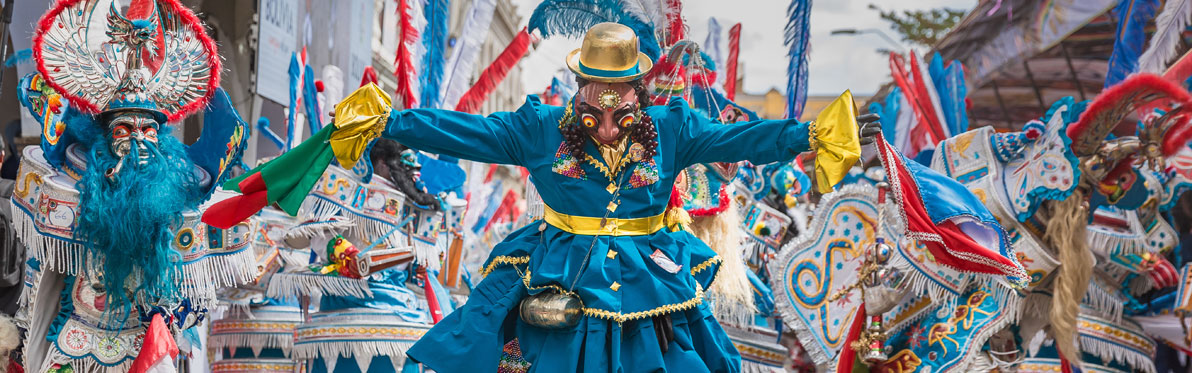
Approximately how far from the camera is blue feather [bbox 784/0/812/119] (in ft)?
19.5

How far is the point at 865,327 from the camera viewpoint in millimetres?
5680

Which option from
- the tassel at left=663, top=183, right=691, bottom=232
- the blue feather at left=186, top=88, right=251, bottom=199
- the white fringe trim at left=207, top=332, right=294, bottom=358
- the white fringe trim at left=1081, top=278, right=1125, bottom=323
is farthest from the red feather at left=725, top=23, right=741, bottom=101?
the blue feather at left=186, top=88, right=251, bottom=199

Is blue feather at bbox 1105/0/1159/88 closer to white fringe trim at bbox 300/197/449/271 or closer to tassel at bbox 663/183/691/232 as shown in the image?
tassel at bbox 663/183/691/232

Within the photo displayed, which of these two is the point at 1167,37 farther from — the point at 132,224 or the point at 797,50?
the point at 132,224

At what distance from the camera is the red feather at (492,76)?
710cm

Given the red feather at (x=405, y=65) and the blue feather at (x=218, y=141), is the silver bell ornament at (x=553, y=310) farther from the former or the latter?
the red feather at (x=405, y=65)

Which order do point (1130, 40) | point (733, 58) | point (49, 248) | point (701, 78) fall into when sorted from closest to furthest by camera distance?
point (49, 248) → point (701, 78) → point (1130, 40) → point (733, 58)

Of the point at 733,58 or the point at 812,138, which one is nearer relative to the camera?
the point at 812,138

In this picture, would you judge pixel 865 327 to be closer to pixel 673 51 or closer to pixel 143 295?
pixel 673 51

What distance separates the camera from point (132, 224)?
4.57m

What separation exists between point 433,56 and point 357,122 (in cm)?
317

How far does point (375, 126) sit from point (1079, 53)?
853 cm

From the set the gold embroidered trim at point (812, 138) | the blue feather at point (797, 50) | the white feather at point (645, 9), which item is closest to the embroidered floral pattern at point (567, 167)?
the gold embroidered trim at point (812, 138)

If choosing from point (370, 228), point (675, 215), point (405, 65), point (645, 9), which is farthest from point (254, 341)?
point (675, 215)
